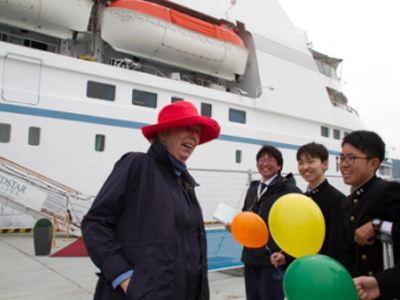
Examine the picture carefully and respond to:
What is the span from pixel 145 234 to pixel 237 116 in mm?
11555

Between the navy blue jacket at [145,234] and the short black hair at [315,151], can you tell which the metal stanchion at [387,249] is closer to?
the navy blue jacket at [145,234]

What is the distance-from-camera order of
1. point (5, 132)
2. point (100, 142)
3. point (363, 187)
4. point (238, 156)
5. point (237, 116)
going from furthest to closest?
point (237, 116) < point (238, 156) < point (100, 142) < point (5, 132) < point (363, 187)

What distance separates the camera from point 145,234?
1.57 metres

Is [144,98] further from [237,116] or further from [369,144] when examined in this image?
[369,144]

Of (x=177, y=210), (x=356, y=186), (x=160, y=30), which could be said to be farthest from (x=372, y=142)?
(x=160, y=30)

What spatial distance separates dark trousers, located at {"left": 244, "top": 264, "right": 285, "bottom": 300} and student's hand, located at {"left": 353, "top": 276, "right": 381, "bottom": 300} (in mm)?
1262

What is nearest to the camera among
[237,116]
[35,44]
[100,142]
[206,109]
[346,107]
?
[100,142]

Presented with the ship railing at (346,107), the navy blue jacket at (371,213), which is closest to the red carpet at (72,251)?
the navy blue jacket at (371,213)

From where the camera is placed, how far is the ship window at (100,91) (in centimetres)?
970

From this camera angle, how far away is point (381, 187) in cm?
169

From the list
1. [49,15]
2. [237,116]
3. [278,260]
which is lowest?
[278,260]

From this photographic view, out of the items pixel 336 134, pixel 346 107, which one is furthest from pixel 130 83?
pixel 346 107

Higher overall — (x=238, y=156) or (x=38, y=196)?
(x=238, y=156)

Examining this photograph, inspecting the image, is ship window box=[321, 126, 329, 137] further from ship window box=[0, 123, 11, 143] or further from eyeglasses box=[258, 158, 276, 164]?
eyeglasses box=[258, 158, 276, 164]
